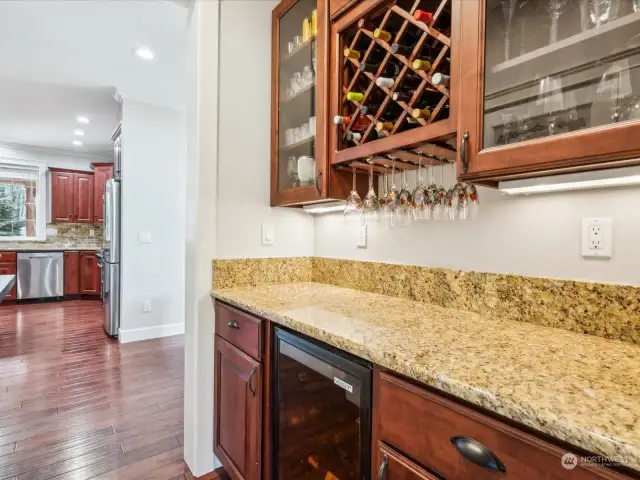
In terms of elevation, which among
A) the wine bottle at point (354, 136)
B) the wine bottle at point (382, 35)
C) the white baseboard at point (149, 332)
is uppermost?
the wine bottle at point (382, 35)

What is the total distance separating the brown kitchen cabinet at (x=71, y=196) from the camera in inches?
238

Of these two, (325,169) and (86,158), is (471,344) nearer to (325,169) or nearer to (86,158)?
(325,169)

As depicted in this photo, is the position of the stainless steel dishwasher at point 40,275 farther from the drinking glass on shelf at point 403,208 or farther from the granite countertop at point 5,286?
the drinking glass on shelf at point 403,208

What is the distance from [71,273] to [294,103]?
593 cm

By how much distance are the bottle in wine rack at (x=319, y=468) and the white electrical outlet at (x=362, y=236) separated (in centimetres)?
95

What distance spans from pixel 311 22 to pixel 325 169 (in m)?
0.78

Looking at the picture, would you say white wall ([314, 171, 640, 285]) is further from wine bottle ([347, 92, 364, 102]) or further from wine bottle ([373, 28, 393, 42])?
wine bottle ([373, 28, 393, 42])

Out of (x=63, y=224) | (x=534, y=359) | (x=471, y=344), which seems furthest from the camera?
(x=63, y=224)

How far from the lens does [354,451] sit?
0.97m

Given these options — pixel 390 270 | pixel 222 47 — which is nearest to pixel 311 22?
pixel 222 47

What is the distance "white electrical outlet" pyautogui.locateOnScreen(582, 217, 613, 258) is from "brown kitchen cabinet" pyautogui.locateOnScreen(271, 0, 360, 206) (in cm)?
88

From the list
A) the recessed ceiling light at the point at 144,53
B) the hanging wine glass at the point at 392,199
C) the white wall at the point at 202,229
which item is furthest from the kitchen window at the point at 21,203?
the hanging wine glass at the point at 392,199

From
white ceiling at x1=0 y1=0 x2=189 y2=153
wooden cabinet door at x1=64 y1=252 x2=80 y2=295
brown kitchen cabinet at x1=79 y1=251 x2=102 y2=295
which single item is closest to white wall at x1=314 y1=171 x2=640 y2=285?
white ceiling at x1=0 y1=0 x2=189 y2=153

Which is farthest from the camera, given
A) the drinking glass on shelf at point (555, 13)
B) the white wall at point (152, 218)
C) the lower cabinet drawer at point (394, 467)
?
the white wall at point (152, 218)
